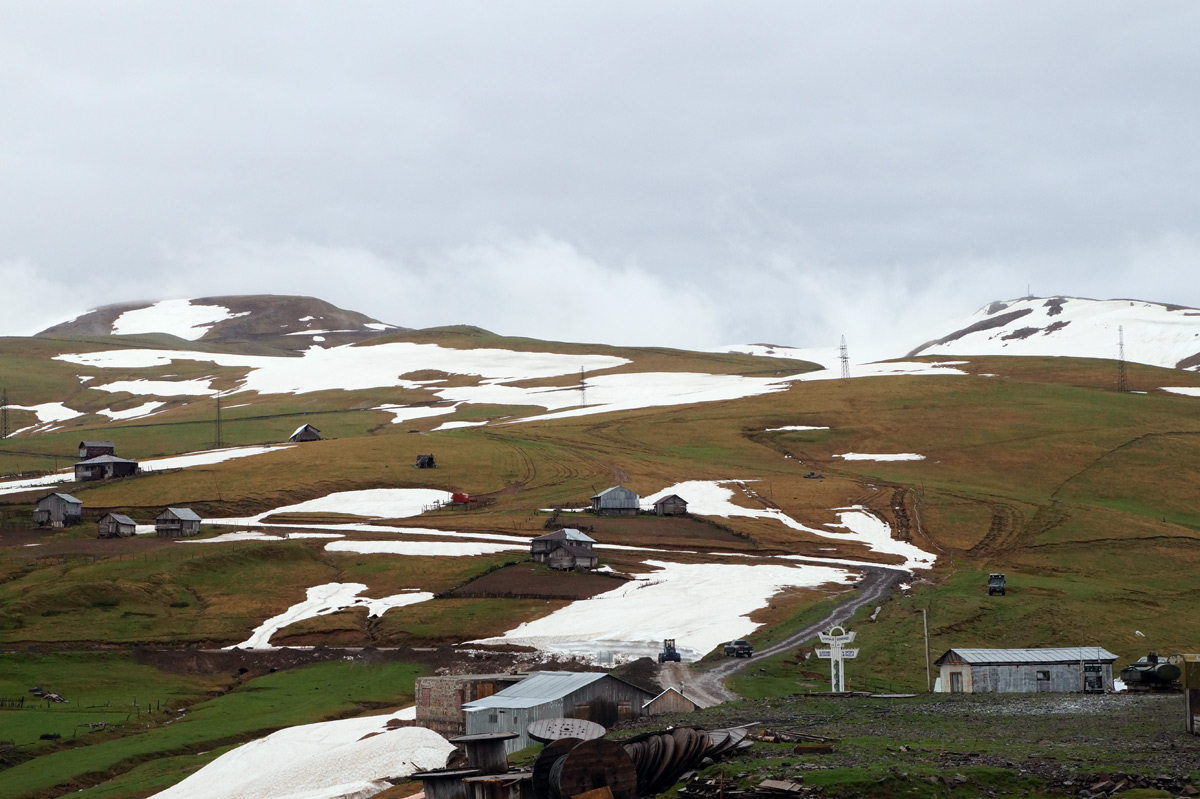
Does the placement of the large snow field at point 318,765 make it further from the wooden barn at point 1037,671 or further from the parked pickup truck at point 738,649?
the wooden barn at point 1037,671

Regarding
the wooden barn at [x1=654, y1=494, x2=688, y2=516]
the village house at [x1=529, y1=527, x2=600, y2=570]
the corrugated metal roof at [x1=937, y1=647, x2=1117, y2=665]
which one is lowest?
the corrugated metal roof at [x1=937, y1=647, x2=1117, y2=665]

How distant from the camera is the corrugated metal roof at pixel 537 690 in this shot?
4228 centimetres

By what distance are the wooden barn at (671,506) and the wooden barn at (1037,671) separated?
6000 cm

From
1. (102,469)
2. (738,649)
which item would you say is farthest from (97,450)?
(738,649)

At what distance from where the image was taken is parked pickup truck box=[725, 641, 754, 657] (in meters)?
59.1

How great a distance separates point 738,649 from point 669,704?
16337 mm

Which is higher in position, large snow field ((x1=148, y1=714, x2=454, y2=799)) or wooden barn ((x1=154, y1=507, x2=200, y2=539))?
wooden barn ((x1=154, y1=507, x2=200, y2=539))

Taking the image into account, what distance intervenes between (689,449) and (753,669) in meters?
85.9

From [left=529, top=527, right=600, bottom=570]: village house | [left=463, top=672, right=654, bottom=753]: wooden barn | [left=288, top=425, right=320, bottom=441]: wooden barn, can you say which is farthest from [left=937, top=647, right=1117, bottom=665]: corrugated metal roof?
[left=288, top=425, right=320, bottom=441]: wooden barn

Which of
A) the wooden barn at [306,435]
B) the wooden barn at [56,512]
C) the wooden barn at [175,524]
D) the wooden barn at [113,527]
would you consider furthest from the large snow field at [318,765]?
the wooden barn at [306,435]

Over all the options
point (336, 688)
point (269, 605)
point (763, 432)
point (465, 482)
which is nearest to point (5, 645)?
point (269, 605)

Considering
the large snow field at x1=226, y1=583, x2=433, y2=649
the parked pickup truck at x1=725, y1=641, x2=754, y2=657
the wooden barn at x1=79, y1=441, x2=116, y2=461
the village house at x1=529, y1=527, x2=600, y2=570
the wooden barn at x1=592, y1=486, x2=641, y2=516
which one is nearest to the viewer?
the parked pickup truck at x1=725, y1=641, x2=754, y2=657

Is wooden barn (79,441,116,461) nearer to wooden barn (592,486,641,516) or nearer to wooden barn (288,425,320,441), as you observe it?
wooden barn (288,425,320,441)

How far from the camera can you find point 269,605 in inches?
3159
